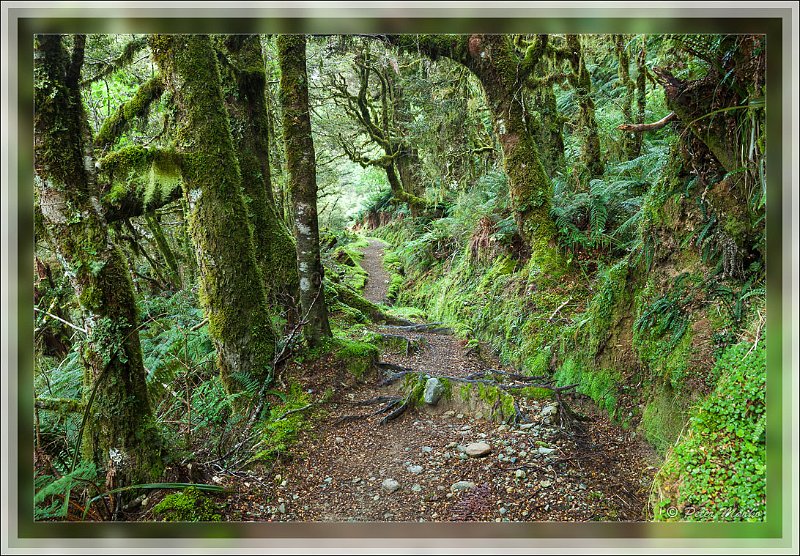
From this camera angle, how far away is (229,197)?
4.57 metres

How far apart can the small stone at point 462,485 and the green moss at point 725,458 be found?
119cm

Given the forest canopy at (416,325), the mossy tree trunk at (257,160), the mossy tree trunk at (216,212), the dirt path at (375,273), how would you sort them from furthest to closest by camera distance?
the dirt path at (375,273)
the mossy tree trunk at (257,160)
the mossy tree trunk at (216,212)
the forest canopy at (416,325)

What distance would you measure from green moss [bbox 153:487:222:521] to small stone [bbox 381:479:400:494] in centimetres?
117

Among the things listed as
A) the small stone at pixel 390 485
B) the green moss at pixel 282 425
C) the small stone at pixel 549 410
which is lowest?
the small stone at pixel 390 485

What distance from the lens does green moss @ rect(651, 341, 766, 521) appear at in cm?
226

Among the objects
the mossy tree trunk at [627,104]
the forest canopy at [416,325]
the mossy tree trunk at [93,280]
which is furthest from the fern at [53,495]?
the mossy tree trunk at [627,104]

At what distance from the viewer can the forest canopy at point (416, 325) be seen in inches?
108

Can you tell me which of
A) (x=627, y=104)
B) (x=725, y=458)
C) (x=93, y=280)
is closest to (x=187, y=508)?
(x=93, y=280)

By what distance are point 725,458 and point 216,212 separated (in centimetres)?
475

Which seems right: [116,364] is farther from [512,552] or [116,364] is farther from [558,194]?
[558,194]

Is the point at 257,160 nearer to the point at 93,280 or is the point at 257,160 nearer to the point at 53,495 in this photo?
the point at 93,280

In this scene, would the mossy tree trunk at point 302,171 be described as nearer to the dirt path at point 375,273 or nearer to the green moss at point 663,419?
the green moss at point 663,419
